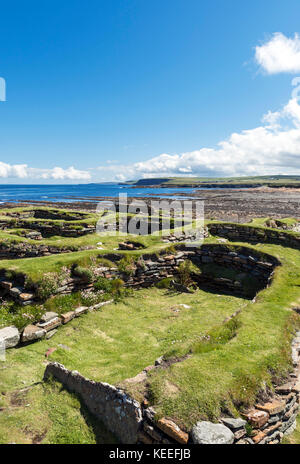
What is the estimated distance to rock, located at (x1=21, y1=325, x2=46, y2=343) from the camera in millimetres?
7977

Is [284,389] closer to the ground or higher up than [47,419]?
higher up

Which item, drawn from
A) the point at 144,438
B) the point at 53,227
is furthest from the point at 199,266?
the point at 53,227

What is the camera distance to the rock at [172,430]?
418 centimetres

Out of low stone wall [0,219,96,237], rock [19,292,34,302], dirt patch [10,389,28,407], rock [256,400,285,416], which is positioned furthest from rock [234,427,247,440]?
low stone wall [0,219,96,237]

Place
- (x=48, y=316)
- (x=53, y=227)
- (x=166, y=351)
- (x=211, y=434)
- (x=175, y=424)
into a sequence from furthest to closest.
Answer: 1. (x=53, y=227)
2. (x=48, y=316)
3. (x=166, y=351)
4. (x=175, y=424)
5. (x=211, y=434)

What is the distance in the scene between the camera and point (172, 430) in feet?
14.1

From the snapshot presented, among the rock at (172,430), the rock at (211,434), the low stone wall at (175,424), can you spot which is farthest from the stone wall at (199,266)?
the rock at (211,434)

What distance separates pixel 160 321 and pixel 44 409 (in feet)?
16.5

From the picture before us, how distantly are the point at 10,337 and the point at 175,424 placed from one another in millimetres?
5836

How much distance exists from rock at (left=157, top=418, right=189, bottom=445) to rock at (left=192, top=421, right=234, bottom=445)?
184 millimetres

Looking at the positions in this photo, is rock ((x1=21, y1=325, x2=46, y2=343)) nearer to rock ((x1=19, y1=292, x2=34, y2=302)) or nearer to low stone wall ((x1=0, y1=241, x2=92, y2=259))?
rock ((x1=19, y1=292, x2=34, y2=302))

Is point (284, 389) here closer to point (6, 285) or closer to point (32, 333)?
point (32, 333)

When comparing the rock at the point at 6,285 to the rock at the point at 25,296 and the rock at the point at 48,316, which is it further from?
the rock at the point at 48,316
